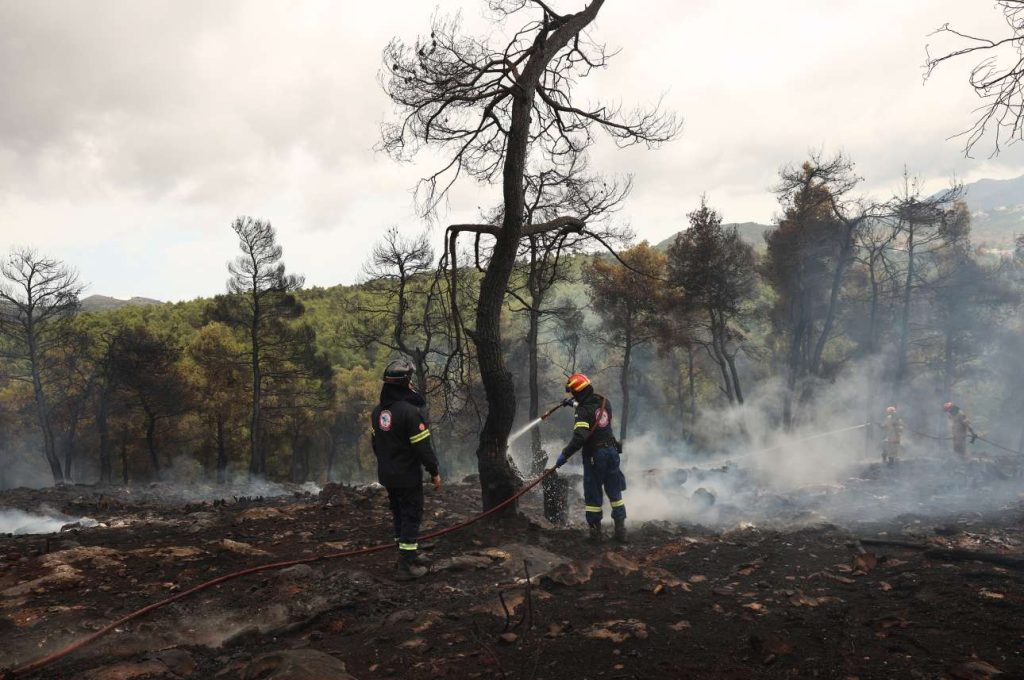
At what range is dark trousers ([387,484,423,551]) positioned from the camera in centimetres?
609

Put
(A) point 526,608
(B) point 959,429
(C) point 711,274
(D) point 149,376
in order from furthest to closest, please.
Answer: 1. (D) point 149,376
2. (C) point 711,274
3. (B) point 959,429
4. (A) point 526,608

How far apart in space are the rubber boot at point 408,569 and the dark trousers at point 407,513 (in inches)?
2.7

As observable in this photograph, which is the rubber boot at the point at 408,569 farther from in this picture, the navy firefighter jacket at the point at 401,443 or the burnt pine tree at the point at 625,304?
the burnt pine tree at the point at 625,304

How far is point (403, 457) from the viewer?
6266 millimetres

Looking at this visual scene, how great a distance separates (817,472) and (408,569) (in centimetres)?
1796

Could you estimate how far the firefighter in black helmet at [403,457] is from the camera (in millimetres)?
6133

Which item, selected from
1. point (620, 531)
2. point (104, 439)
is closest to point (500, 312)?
point (620, 531)

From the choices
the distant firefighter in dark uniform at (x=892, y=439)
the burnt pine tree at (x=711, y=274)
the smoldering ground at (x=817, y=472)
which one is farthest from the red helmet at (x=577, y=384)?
the burnt pine tree at (x=711, y=274)

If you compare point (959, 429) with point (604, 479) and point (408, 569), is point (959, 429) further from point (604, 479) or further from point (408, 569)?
point (408, 569)

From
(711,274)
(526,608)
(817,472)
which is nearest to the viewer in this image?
(526,608)

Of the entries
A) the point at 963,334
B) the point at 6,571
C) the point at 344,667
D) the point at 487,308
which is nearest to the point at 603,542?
the point at 487,308

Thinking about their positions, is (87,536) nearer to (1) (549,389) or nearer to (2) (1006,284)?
(1) (549,389)

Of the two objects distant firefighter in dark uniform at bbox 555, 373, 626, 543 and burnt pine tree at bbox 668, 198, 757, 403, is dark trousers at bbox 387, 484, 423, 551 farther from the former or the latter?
burnt pine tree at bbox 668, 198, 757, 403

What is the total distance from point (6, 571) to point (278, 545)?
2.55 m
